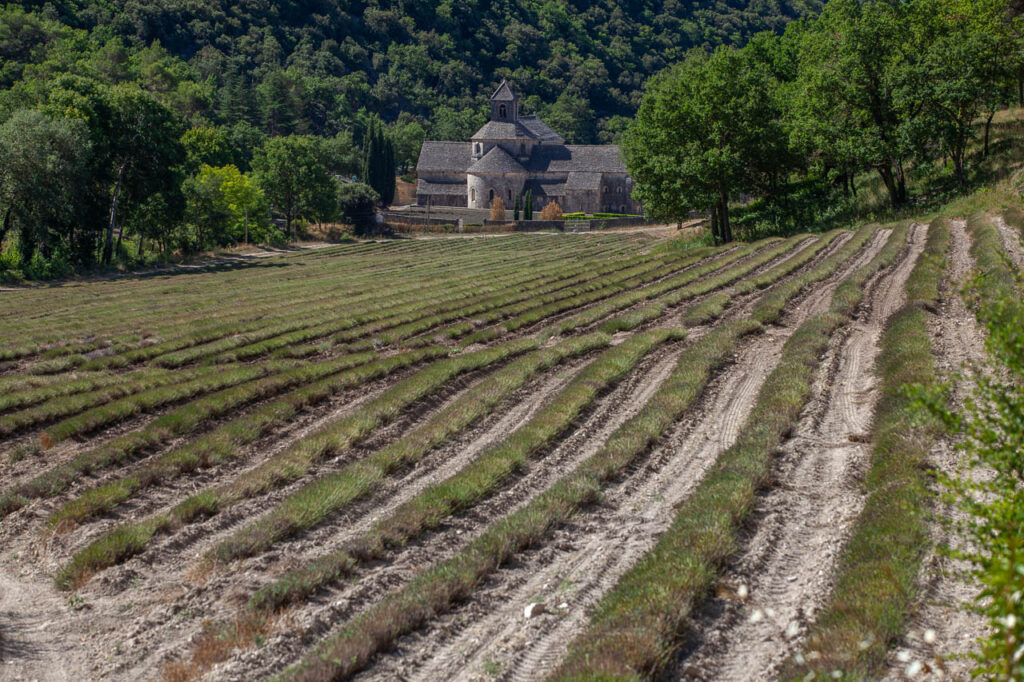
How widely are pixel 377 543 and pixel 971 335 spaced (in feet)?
49.7

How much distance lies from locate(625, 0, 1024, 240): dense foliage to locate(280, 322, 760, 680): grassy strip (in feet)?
115

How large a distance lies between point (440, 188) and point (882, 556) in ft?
389

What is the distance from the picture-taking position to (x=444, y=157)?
124500 mm

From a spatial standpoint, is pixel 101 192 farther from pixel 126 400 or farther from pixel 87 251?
pixel 126 400

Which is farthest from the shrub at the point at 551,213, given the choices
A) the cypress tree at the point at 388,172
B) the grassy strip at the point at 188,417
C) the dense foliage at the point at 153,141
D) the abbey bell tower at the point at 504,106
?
the grassy strip at the point at 188,417

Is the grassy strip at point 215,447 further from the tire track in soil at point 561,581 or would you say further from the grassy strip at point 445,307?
the tire track in soil at point 561,581

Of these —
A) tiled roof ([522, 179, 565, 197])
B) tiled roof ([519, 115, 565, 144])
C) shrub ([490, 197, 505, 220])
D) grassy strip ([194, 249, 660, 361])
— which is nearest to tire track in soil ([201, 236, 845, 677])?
grassy strip ([194, 249, 660, 361])

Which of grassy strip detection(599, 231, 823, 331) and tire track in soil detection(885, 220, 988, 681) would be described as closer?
tire track in soil detection(885, 220, 988, 681)

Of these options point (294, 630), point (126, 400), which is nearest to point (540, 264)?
point (126, 400)

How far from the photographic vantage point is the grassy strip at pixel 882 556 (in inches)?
274

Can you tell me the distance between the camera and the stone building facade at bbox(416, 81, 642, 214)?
11556 centimetres

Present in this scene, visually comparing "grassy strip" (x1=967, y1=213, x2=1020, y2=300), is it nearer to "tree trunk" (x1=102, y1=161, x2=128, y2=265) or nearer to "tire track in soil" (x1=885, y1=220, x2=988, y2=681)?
"tire track in soil" (x1=885, y1=220, x2=988, y2=681)

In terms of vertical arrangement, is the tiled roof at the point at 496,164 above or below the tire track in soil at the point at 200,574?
above

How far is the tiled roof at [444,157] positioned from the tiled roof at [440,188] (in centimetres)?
216
